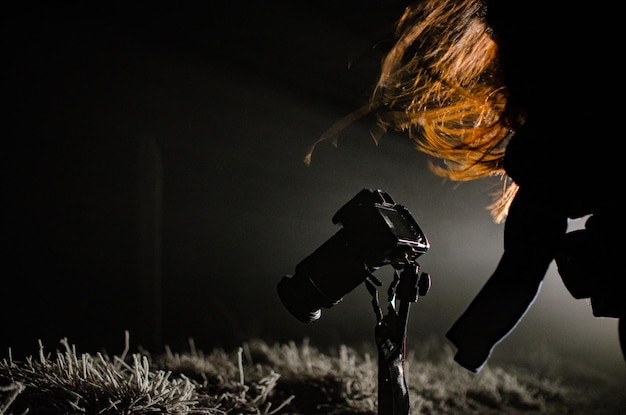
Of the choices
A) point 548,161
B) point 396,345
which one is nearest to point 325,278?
point 396,345

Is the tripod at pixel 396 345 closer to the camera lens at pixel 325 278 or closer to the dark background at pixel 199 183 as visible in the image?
the camera lens at pixel 325 278

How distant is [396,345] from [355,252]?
0.22 m

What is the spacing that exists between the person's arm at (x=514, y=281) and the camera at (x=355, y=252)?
0.67 feet

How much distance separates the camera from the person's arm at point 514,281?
2.54 feet

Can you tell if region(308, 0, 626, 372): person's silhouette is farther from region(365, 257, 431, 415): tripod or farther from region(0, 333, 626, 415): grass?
region(0, 333, 626, 415): grass

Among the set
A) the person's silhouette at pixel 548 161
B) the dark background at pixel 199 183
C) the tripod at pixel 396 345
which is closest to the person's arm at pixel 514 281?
the person's silhouette at pixel 548 161

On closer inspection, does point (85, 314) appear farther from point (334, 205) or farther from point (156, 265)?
point (334, 205)

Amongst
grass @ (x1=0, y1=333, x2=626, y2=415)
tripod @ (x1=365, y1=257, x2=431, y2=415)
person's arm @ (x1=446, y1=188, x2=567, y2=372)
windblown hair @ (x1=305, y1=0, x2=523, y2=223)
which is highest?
windblown hair @ (x1=305, y1=0, x2=523, y2=223)

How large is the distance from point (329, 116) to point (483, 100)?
1.52m

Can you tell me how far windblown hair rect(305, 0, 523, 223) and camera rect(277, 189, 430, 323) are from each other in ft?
0.73

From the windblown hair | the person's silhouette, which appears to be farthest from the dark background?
the person's silhouette

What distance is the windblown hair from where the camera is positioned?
38.5 inches

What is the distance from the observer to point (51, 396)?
3.00ft

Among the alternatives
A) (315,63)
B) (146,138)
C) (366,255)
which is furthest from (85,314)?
(366,255)
